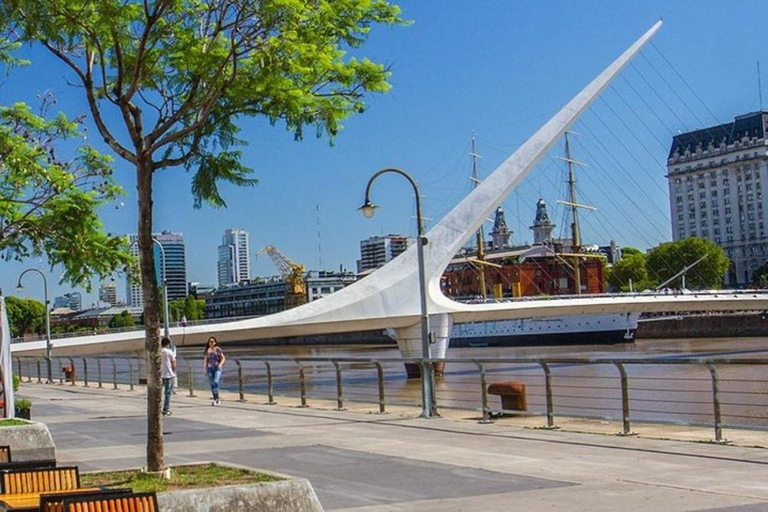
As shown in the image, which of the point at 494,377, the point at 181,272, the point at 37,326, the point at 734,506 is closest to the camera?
the point at 734,506

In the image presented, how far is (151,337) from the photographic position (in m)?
8.38

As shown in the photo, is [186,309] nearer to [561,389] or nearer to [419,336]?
[419,336]

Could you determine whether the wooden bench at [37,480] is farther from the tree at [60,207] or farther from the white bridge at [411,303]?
the white bridge at [411,303]

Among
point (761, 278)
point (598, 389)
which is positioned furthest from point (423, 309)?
point (761, 278)

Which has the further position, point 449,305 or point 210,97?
point 449,305

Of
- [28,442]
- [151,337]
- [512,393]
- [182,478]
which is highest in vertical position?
[151,337]

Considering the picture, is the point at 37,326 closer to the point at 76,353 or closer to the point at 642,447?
the point at 76,353

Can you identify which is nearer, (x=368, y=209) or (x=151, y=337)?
(x=151, y=337)

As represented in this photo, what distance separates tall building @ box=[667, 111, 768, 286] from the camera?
15262 cm

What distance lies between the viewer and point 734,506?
758 cm

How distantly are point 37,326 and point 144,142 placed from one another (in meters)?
138

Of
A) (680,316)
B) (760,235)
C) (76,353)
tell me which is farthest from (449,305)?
(760,235)

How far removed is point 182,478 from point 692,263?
120 meters

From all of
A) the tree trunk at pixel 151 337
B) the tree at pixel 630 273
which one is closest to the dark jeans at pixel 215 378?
the tree trunk at pixel 151 337
